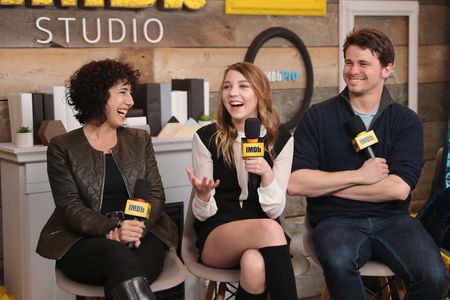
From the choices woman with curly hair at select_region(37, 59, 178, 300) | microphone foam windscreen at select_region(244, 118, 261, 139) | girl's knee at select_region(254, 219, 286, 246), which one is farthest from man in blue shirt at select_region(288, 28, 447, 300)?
woman with curly hair at select_region(37, 59, 178, 300)

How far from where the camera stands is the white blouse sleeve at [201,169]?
8.45 ft

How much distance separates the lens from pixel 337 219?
273 cm

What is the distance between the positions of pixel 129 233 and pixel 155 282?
183 millimetres

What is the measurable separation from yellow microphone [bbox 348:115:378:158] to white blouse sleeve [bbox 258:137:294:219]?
0.23m

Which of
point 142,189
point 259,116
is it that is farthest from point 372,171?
point 142,189

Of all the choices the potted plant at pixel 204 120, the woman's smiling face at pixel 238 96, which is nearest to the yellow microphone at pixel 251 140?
the woman's smiling face at pixel 238 96

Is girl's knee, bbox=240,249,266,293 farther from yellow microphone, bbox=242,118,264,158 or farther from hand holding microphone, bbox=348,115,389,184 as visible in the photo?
hand holding microphone, bbox=348,115,389,184

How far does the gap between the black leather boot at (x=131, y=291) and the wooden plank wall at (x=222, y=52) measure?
1.25 metres

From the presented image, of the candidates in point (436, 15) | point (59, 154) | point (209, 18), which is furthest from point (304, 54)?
point (59, 154)

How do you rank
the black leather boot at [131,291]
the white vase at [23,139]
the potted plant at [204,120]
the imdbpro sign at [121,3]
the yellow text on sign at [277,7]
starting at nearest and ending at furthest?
the black leather boot at [131,291] < the white vase at [23,139] < the imdbpro sign at [121,3] < the potted plant at [204,120] < the yellow text on sign at [277,7]

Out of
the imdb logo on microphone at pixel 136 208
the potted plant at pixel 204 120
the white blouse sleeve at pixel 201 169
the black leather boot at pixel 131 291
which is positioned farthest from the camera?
the potted plant at pixel 204 120

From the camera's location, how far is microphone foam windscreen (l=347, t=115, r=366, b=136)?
269cm

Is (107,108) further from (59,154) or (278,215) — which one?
(278,215)

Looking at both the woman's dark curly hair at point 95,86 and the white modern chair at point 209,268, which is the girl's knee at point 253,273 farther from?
the woman's dark curly hair at point 95,86
